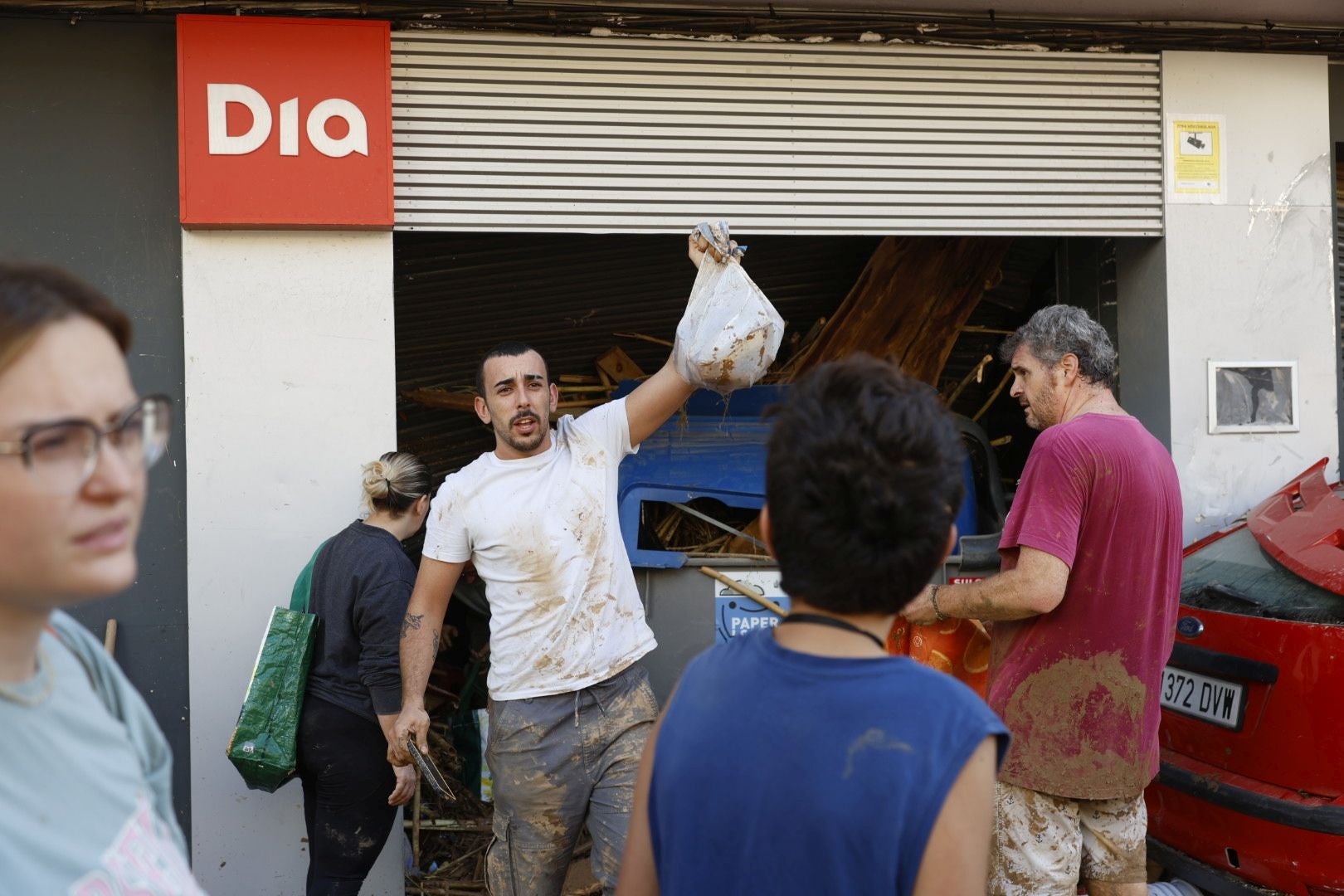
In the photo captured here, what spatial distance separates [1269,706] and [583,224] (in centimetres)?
297

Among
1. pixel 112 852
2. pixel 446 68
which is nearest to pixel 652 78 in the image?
pixel 446 68

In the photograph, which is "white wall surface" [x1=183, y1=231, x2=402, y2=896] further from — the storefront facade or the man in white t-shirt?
the man in white t-shirt

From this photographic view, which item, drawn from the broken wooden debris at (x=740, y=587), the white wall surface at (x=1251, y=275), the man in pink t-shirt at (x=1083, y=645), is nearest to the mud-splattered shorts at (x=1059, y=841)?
the man in pink t-shirt at (x=1083, y=645)

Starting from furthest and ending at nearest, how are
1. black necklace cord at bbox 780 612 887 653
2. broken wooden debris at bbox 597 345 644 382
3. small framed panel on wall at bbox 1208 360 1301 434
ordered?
1. broken wooden debris at bbox 597 345 644 382
2. small framed panel on wall at bbox 1208 360 1301 434
3. black necklace cord at bbox 780 612 887 653

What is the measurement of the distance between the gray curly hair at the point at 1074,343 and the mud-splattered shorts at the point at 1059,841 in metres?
1.25

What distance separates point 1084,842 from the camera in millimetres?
3258

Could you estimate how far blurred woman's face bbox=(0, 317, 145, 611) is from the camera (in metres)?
1.19

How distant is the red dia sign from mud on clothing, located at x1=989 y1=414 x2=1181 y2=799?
2685 millimetres

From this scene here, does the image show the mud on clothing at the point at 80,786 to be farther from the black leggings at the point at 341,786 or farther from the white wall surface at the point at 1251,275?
the white wall surface at the point at 1251,275

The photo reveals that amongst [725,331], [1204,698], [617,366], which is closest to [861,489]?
[725,331]

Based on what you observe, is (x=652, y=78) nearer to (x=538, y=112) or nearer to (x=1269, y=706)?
(x=538, y=112)

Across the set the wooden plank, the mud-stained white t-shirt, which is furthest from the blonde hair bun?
the wooden plank

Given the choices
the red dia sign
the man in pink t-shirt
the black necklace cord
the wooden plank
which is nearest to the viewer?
the black necklace cord

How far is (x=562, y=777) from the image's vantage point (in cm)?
351
